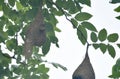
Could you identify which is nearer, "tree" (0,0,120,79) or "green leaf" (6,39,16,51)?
"tree" (0,0,120,79)

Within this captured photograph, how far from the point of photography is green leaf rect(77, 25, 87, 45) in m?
3.23

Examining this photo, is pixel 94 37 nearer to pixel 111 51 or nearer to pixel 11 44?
pixel 111 51

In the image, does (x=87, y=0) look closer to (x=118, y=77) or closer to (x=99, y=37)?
(x=99, y=37)

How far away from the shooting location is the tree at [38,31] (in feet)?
10.3

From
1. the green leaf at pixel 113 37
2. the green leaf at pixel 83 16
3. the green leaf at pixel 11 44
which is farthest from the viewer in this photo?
the green leaf at pixel 11 44

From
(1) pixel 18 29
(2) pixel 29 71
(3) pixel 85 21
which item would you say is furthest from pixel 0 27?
(3) pixel 85 21

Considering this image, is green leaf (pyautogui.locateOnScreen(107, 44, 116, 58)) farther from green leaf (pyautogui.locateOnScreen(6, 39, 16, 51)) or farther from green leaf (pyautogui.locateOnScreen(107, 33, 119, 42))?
green leaf (pyautogui.locateOnScreen(6, 39, 16, 51))

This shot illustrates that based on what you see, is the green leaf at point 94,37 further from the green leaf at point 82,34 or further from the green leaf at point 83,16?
the green leaf at point 83,16

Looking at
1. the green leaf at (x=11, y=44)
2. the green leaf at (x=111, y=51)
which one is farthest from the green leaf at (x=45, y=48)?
the green leaf at (x=11, y=44)

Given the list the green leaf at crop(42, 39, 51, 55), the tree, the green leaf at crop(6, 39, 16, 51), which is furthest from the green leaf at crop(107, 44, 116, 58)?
the green leaf at crop(6, 39, 16, 51)

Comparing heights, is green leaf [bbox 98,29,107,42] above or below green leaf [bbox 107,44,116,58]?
above

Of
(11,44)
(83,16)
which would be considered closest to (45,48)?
(83,16)

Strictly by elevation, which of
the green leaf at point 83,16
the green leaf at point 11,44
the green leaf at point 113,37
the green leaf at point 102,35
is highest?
the green leaf at point 11,44

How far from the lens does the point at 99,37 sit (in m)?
3.20
